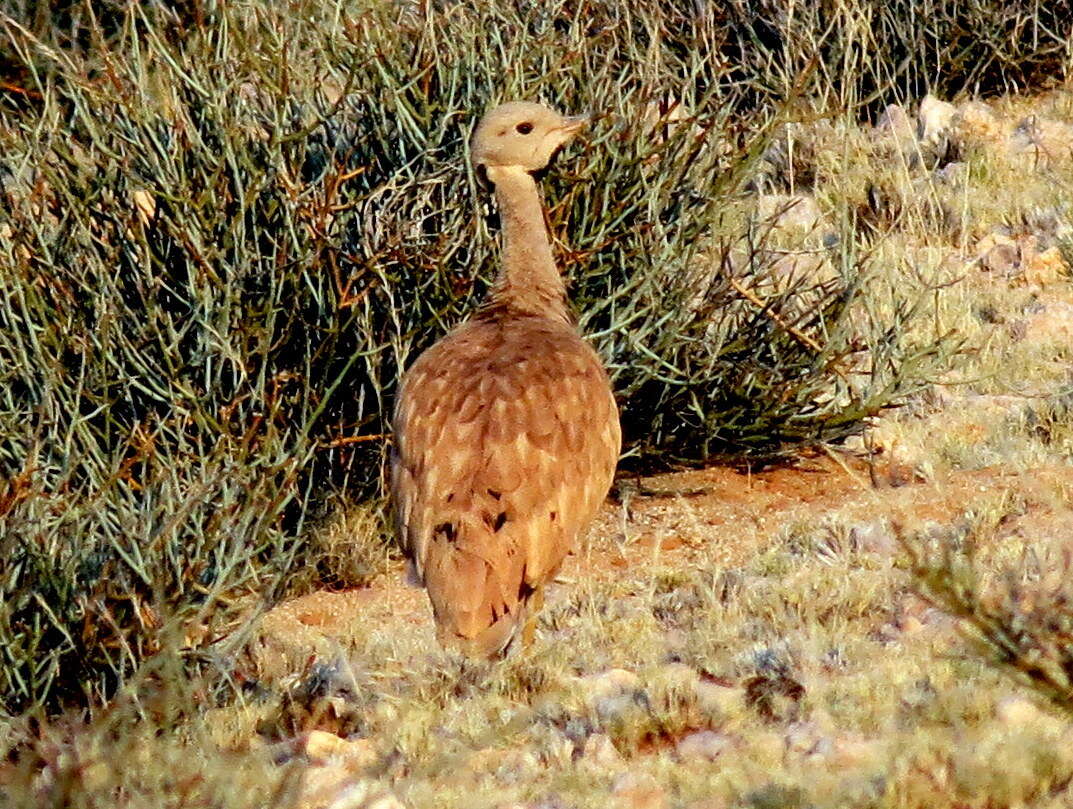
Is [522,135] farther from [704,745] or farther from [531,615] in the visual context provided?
[704,745]

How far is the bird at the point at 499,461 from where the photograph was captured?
5164mm

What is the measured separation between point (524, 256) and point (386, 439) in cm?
89

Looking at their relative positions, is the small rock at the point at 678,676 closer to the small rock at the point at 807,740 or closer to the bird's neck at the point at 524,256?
the small rock at the point at 807,740

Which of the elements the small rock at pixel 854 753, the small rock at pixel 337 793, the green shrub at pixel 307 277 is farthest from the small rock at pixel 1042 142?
the small rock at pixel 337 793

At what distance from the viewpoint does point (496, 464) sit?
17.5 ft

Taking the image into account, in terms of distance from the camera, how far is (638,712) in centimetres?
482

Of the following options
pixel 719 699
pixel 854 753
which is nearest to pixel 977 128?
pixel 719 699

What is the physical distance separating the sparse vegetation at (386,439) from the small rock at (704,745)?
0.05ft

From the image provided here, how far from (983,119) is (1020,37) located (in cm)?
71

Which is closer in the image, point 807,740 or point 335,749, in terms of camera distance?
point 807,740

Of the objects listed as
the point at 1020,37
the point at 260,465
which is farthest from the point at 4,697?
the point at 1020,37

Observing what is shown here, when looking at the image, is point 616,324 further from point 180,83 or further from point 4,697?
point 4,697

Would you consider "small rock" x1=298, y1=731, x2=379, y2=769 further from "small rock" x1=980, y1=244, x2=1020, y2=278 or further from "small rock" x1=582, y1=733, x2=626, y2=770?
"small rock" x1=980, y1=244, x2=1020, y2=278

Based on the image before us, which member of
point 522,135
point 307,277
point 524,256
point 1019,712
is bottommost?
point 1019,712
